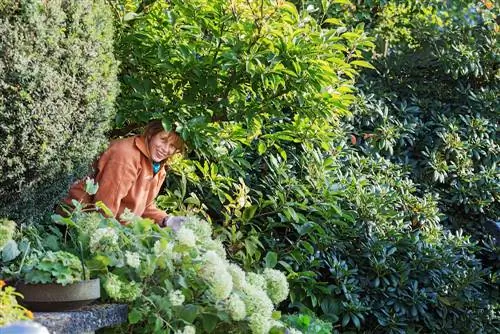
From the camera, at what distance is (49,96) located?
3.69 meters

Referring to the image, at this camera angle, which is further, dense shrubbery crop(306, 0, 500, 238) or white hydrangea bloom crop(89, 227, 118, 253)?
dense shrubbery crop(306, 0, 500, 238)

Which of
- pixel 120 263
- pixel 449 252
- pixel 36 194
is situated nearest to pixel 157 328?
pixel 120 263

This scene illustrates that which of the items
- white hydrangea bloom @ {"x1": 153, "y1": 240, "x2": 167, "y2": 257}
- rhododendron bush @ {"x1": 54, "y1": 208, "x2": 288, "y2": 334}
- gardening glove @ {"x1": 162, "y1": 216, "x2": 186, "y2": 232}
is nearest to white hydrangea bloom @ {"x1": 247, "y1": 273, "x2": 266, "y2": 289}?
rhododendron bush @ {"x1": 54, "y1": 208, "x2": 288, "y2": 334}

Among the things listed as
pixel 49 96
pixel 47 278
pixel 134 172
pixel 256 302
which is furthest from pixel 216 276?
pixel 134 172

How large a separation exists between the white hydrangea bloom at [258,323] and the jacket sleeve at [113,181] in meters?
1.18

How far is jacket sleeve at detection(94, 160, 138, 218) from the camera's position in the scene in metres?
4.59

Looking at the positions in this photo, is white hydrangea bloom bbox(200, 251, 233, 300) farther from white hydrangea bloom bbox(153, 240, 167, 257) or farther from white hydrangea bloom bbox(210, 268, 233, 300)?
white hydrangea bloom bbox(153, 240, 167, 257)

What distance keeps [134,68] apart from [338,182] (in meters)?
2.05

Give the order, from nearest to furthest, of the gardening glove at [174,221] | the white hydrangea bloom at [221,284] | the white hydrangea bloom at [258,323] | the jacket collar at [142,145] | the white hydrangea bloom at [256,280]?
the white hydrangea bloom at [221,284]
the white hydrangea bloom at [258,323]
the white hydrangea bloom at [256,280]
the jacket collar at [142,145]
the gardening glove at [174,221]

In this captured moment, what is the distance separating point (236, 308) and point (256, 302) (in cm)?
17

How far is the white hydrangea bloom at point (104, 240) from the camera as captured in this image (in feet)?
11.8

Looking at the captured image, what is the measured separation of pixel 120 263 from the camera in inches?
146

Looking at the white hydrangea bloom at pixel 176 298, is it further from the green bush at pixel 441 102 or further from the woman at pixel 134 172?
the green bush at pixel 441 102

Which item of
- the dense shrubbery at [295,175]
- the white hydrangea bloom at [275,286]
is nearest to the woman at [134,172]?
the dense shrubbery at [295,175]
